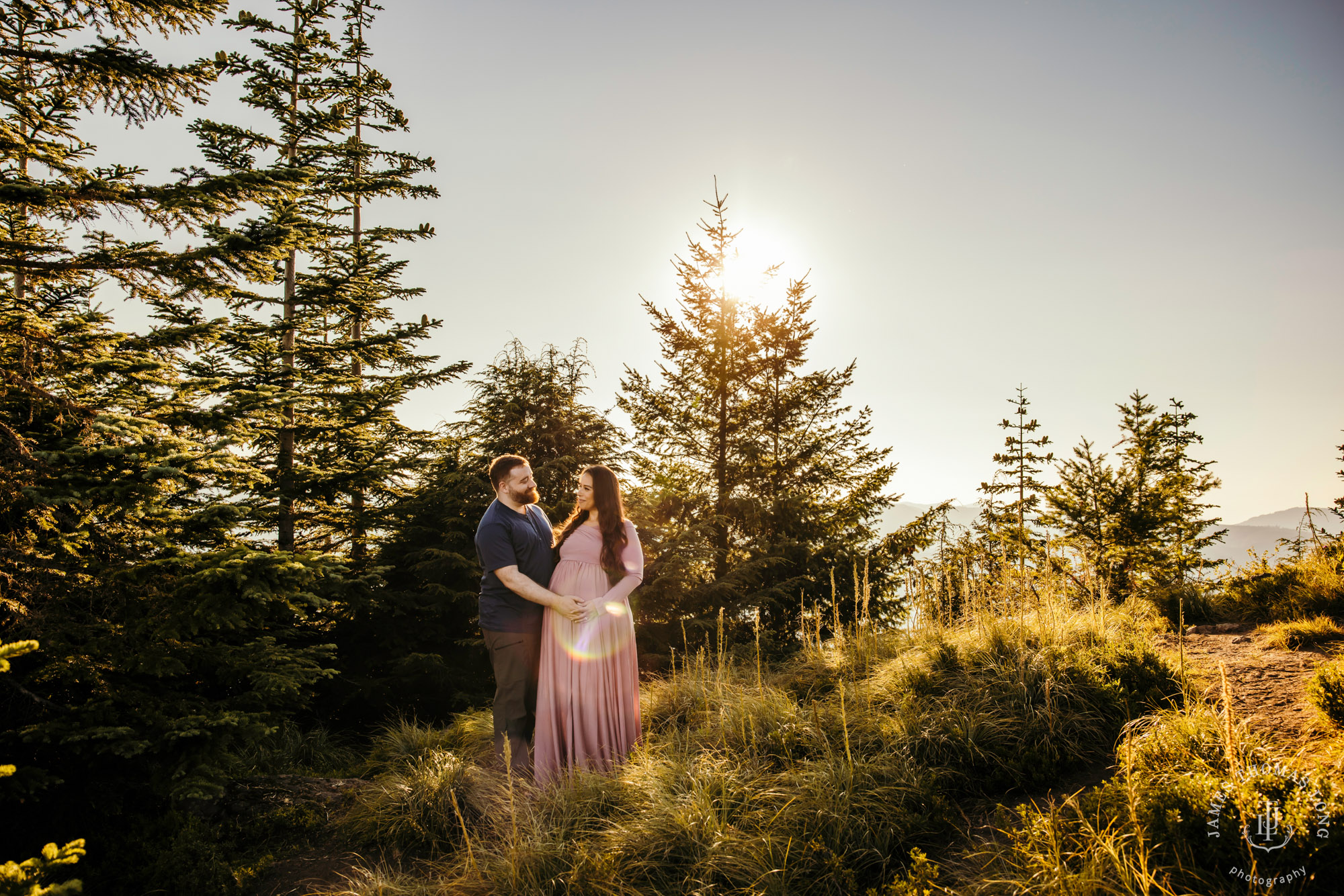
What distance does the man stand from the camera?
4387 millimetres

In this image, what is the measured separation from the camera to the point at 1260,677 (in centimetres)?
420

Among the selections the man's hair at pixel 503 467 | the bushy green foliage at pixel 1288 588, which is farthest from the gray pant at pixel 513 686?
the bushy green foliage at pixel 1288 588

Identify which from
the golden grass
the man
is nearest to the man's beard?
the man

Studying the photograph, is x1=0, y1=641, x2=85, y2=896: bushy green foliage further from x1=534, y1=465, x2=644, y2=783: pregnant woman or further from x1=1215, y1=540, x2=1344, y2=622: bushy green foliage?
x1=1215, y1=540, x2=1344, y2=622: bushy green foliage

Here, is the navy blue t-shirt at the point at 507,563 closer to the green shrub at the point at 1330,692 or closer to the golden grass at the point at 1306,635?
the green shrub at the point at 1330,692

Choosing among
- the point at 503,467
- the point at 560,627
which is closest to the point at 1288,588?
the point at 560,627

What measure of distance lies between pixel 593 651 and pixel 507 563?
98cm

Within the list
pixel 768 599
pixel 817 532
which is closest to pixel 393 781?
pixel 768 599

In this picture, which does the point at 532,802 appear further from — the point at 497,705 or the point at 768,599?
the point at 768,599

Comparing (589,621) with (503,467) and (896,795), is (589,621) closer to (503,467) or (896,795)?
(503,467)

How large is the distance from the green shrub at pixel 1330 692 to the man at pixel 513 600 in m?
4.52

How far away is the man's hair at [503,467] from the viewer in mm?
4594

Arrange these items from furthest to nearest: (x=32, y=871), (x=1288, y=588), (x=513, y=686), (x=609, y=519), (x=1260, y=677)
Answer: (x=1288, y=588), (x=609, y=519), (x=513, y=686), (x=1260, y=677), (x=32, y=871)

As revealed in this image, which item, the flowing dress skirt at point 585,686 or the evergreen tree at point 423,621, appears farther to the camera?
the evergreen tree at point 423,621
